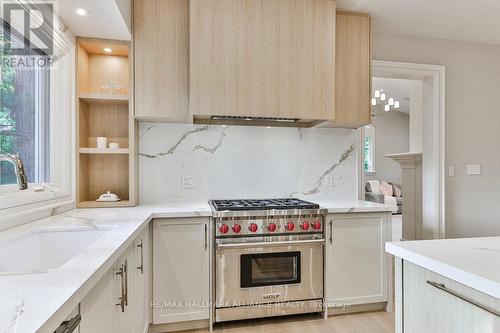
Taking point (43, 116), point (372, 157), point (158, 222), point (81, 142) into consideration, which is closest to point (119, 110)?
point (81, 142)

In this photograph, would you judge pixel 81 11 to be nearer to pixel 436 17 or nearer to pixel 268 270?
pixel 268 270

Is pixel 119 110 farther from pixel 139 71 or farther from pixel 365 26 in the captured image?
pixel 365 26

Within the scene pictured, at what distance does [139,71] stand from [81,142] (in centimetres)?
71

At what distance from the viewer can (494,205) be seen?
3.22 m

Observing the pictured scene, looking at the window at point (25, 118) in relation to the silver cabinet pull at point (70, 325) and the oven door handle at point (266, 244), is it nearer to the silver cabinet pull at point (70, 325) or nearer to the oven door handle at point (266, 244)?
the silver cabinet pull at point (70, 325)

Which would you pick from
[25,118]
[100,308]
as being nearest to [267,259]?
[100,308]

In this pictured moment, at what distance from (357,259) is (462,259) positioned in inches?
58.7

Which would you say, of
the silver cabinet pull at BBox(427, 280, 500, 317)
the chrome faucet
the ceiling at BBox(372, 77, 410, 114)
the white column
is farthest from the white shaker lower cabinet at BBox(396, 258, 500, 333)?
the ceiling at BBox(372, 77, 410, 114)

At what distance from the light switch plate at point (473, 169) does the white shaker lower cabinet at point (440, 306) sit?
268 cm

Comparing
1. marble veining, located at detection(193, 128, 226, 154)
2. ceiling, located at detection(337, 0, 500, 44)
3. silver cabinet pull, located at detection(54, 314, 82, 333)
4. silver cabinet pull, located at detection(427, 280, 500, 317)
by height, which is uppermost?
ceiling, located at detection(337, 0, 500, 44)

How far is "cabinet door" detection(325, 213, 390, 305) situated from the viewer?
2307mm

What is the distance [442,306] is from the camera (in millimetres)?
952

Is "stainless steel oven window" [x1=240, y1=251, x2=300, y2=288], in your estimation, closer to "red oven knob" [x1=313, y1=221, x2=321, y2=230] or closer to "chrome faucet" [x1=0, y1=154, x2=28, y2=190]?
"red oven knob" [x1=313, y1=221, x2=321, y2=230]

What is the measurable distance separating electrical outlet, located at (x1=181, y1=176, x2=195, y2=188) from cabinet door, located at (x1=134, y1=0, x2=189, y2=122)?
57 centimetres
